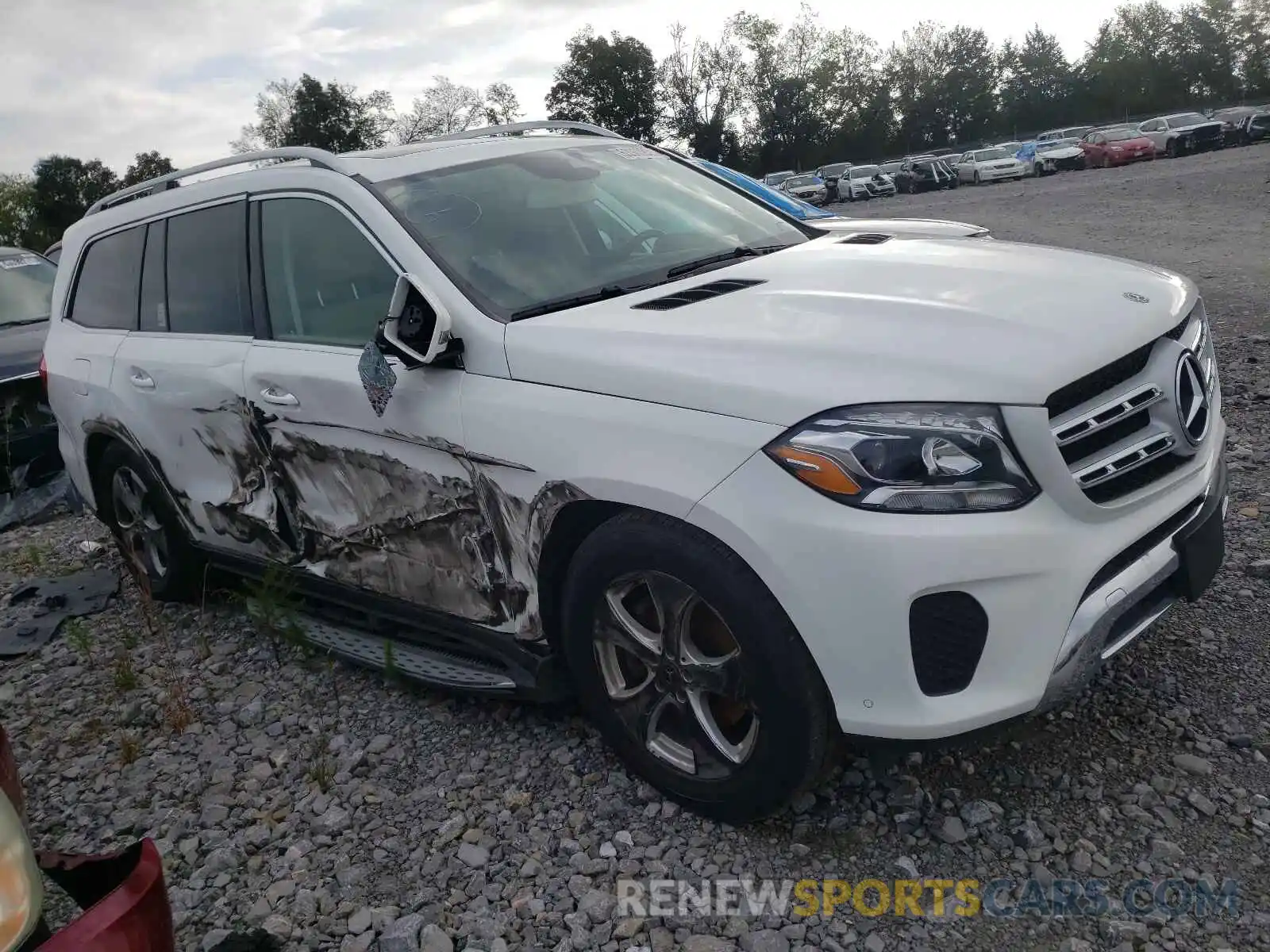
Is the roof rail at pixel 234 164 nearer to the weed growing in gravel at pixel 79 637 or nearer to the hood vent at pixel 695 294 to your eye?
the hood vent at pixel 695 294

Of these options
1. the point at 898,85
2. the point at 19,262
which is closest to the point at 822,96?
the point at 898,85

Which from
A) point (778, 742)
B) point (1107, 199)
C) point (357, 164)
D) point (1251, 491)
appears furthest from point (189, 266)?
point (1107, 199)

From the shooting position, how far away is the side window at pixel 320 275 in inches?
131

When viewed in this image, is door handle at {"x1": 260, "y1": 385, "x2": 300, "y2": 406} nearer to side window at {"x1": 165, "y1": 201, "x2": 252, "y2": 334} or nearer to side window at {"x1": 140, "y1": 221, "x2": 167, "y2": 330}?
side window at {"x1": 165, "y1": 201, "x2": 252, "y2": 334}

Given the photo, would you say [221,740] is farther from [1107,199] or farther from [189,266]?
[1107,199]

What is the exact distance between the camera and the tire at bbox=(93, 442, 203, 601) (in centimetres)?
461

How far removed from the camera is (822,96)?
79500 mm

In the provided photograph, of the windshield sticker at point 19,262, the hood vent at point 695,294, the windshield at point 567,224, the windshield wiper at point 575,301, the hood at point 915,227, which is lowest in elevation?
the hood at point 915,227

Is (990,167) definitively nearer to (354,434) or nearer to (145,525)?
(145,525)

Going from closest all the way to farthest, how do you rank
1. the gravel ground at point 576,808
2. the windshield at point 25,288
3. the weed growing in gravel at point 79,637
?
the gravel ground at point 576,808, the weed growing in gravel at point 79,637, the windshield at point 25,288

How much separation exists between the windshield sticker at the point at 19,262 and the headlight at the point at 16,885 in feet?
28.9

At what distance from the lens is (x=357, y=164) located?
143 inches

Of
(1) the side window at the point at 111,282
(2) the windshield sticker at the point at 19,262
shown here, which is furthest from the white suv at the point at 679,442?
(2) the windshield sticker at the point at 19,262

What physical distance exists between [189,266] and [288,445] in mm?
1134
